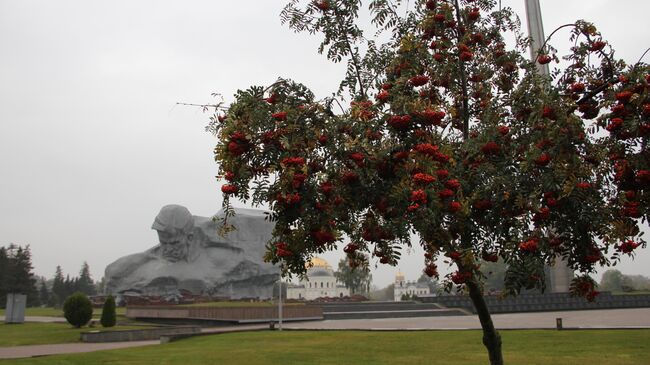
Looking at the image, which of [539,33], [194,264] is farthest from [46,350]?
[539,33]

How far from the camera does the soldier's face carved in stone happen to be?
43.8 meters

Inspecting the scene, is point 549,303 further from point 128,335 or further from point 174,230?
point 174,230

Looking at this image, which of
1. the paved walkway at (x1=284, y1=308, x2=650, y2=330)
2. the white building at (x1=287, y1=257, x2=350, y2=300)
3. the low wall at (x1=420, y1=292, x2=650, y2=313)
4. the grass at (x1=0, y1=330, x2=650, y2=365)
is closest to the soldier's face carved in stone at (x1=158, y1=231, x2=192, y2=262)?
the paved walkway at (x1=284, y1=308, x2=650, y2=330)

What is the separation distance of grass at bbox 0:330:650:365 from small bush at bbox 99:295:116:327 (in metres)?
9.34

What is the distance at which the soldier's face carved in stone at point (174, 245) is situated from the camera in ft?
144

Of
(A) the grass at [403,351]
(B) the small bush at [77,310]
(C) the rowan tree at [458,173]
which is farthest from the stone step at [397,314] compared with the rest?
(C) the rowan tree at [458,173]

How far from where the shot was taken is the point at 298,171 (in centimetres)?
487

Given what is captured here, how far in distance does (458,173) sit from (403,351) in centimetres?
1050

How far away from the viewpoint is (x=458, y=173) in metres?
5.55

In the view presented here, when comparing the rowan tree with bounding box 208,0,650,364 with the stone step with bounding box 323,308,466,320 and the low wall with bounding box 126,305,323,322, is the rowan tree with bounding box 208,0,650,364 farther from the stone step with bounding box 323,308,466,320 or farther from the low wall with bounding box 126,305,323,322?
the stone step with bounding box 323,308,466,320

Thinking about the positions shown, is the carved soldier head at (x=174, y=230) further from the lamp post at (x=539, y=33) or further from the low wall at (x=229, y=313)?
the lamp post at (x=539, y=33)

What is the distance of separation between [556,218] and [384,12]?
352 cm

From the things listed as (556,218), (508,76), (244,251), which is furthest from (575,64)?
(244,251)

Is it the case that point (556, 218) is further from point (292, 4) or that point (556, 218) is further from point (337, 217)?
point (292, 4)
